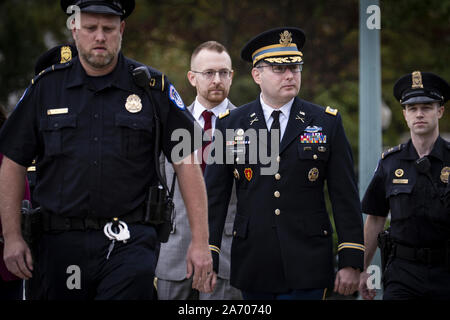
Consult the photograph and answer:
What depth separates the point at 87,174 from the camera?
13.8 ft

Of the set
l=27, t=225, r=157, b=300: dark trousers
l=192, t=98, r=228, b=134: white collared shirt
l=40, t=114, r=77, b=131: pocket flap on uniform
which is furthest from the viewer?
l=192, t=98, r=228, b=134: white collared shirt

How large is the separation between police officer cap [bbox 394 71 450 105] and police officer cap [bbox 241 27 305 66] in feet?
3.31

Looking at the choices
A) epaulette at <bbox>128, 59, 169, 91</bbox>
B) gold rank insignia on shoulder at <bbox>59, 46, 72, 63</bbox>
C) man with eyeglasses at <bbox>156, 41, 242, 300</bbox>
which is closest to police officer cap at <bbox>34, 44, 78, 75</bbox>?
gold rank insignia on shoulder at <bbox>59, 46, 72, 63</bbox>

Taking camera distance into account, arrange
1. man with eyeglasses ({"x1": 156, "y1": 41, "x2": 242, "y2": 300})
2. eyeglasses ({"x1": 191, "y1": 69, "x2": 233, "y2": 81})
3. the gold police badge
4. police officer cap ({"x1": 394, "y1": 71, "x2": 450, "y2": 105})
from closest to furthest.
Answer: the gold police badge, police officer cap ({"x1": 394, "y1": 71, "x2": 450, "y2": 105}), man with eyeglasses ({"x1": 156, "y1": 41, "x2": 242, "y2": 300}), eyeglasses ({"x1": 191, "y1": 69, "x2": 233, "y2": 81})

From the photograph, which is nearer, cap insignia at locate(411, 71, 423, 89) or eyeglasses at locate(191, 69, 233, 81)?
cap insignia at locate(411, 71, 423, 89)

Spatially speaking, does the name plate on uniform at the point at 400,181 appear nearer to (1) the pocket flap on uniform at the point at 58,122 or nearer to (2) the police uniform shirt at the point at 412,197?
(2) the police uniform shirt at the point at 412,197

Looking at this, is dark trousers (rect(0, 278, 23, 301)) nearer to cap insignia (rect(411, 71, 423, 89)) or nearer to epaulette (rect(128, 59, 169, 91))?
epaulette (rect(128, 59, 169, 91))

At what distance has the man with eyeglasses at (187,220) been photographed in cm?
603

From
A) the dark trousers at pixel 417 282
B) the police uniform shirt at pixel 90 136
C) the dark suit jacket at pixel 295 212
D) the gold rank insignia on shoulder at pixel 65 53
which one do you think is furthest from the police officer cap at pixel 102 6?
the dark trousers at pixel 417 282

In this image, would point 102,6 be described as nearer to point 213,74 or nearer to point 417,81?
point 213,74

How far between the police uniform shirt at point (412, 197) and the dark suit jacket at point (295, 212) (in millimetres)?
683

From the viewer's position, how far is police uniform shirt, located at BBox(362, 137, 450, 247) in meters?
5.55

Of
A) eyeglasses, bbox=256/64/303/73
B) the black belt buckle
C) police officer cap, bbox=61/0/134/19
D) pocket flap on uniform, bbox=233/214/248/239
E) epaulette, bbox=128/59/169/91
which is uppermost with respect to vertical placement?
police officer cap, bbox=61/0/134/19

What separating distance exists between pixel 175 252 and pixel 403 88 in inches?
90.8
